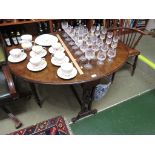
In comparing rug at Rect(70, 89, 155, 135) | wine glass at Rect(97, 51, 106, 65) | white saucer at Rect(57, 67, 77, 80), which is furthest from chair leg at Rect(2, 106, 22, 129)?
wine glass at Rect(97, 51, 106, 65)

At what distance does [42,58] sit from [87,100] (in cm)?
61

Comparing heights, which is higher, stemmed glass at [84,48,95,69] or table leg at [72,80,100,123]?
stemmed glass at [84,48,95,69]

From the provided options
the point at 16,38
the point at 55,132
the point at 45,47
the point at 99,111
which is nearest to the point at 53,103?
the point at 55,132

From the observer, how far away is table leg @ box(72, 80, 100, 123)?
1435mm

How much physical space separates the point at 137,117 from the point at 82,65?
92 centimetres

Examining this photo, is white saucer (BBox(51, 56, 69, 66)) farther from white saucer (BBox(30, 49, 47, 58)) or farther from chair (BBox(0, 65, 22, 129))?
chair (BBox(0, 65, 22, 129))

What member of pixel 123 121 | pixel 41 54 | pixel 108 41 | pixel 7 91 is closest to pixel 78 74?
pixel 41 54

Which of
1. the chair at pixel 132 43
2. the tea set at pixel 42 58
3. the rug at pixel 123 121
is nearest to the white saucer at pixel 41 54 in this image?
the tea set at pixel 42 58

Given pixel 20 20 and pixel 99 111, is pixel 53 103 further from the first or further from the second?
pixel 20 20

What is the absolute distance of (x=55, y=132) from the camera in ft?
5.58

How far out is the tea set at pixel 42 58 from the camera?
4.40 feet

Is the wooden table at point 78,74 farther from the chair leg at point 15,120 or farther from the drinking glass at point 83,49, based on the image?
the chair leg at point 15,120

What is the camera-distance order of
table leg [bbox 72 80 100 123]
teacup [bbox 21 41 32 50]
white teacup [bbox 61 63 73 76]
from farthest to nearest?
teacup [bbox 21 41 32 50] < table leg [bbox 72 80 100 123] < white teacup [bbox 61 63 73 76]

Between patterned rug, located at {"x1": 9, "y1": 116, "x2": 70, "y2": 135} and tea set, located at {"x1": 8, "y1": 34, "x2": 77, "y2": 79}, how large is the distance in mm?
673
